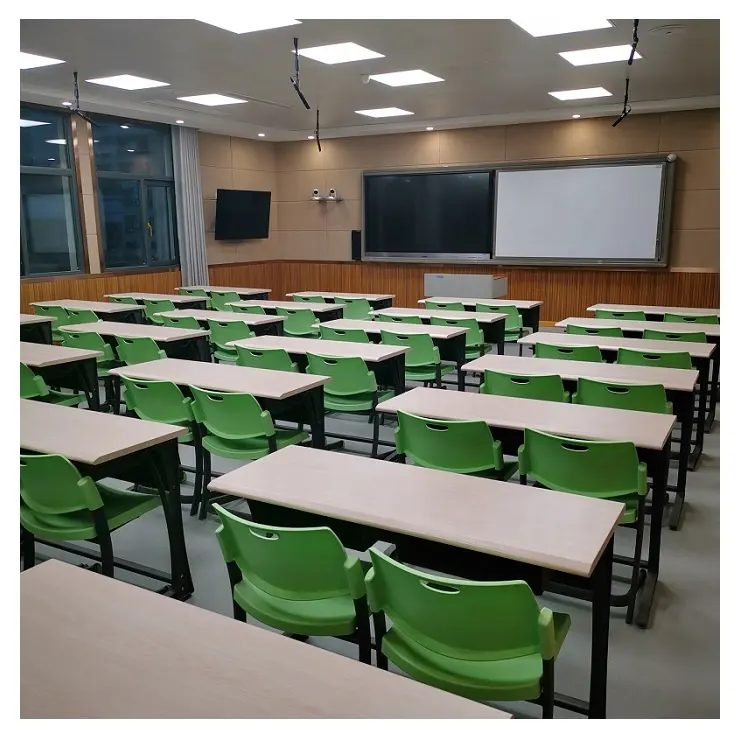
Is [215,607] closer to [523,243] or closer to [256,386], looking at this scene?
[256,386]

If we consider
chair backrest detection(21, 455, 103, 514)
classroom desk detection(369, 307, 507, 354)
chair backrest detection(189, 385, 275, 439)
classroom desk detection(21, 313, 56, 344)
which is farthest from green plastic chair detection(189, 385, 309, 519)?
classroom desk detection(21, 313, 56, 344)

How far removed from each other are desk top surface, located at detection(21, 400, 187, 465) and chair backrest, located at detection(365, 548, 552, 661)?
4.49 feet

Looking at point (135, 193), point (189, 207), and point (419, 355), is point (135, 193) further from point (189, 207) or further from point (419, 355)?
point (419, 355)

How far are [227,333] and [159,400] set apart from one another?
2.50 meters

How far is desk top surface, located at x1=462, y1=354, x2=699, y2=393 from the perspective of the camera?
370cm

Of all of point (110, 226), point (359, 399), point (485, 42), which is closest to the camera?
point (359, 399)

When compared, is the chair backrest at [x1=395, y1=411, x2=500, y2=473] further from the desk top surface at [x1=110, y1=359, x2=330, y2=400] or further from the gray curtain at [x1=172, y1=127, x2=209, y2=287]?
the gray curtain at [x1=172, y1=127, x2=209, y2=287]

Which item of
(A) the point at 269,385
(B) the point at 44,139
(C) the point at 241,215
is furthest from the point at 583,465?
(C) the point at 241,215

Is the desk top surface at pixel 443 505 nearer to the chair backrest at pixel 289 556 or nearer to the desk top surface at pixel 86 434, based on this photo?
the chair backrest at pixel 289 556

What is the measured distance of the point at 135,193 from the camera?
1020 centimetres

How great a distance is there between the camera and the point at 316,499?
218 cm

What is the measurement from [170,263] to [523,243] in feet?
18.7

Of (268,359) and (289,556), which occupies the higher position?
(268,359)

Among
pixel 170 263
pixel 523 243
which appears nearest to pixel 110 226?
pixel 170 263
